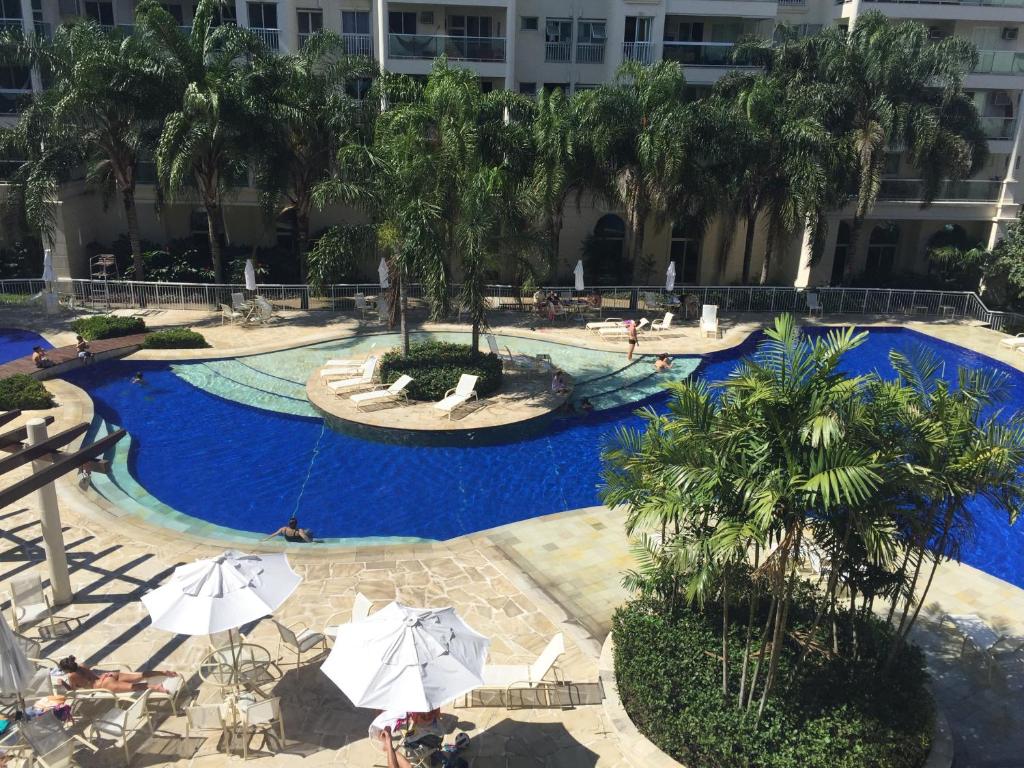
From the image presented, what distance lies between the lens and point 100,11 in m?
34.5

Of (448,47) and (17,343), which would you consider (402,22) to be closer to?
(448,47)

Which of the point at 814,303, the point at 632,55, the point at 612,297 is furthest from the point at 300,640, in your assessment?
the point at 632,55

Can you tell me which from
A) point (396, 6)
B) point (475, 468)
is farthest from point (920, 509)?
point (396, 6)

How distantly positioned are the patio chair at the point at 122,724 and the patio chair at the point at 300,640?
1.64m

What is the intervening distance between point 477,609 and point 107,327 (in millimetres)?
17598

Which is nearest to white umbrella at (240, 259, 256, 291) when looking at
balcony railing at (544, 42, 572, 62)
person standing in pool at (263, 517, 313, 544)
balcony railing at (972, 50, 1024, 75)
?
person standing in pool at (263, 517, 313, 544)

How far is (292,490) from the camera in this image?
1577 centimetres

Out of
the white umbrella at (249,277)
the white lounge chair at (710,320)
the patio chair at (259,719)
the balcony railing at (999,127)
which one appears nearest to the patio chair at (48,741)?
the patio chair at (259,719)

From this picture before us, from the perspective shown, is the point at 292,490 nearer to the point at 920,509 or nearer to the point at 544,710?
the point at 544,710

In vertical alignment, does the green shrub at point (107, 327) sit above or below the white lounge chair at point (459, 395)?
above

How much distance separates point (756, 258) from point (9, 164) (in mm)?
30620

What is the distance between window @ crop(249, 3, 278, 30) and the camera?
32.8 metres

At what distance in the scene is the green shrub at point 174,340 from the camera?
2303cm

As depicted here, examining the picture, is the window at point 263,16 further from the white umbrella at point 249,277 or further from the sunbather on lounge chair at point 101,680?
the sunbather on lounge chair at point 101,680
